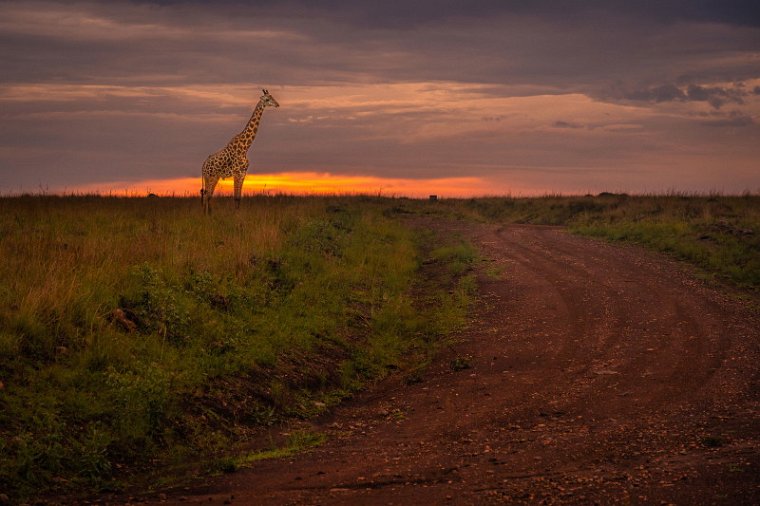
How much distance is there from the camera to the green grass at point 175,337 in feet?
26.5

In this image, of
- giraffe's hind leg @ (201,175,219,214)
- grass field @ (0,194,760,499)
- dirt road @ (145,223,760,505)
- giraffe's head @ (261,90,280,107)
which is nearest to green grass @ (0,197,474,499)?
grass field @ (0,194,760,499)

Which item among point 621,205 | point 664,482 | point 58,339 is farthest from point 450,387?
point 621,205

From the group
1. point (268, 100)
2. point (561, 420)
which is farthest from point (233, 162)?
point (561, 420)

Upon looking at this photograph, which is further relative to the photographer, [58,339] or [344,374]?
[344,374]

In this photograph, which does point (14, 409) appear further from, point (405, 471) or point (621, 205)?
point (621, 205)

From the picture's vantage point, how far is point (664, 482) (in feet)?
21.8

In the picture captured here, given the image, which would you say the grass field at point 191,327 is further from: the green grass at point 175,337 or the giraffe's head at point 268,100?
the giraffe's head at point 268,100

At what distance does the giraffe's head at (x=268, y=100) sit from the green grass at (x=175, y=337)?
1062 centimetres

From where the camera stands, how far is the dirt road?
6.75m

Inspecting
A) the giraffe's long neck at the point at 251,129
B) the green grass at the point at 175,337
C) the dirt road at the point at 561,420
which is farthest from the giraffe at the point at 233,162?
the dirt road at the point at 561,420

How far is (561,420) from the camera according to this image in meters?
8.88

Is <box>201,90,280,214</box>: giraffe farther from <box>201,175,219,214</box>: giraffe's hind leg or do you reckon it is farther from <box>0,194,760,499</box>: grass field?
<box>0,194,760,499</box>: grass field

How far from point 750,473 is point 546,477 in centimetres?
179

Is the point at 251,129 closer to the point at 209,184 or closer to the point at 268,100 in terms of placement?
the point at 268,100
